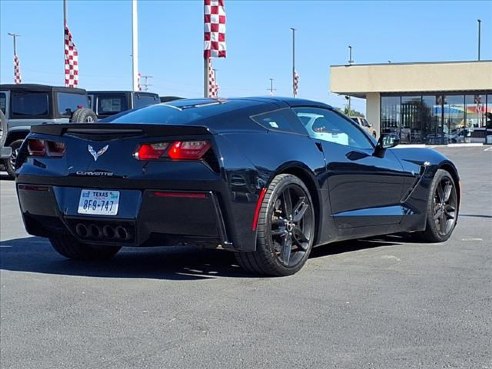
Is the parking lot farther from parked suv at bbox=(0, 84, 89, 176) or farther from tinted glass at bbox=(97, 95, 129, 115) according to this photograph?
tinted glass at bbox=(97, 95, 129, 115)

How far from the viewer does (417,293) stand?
15.3ft

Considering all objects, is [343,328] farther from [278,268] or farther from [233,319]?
[278,268]

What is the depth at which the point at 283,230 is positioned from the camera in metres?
5.00

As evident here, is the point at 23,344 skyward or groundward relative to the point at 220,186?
groundward

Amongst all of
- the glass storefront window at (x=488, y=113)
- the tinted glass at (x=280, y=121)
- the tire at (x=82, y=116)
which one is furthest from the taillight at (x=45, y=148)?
the glass storefront window at (x=488, y=113)

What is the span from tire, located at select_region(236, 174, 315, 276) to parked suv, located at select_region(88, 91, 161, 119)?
44.6ft

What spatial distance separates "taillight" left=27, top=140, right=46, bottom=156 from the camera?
205 inches

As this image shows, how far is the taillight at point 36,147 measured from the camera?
5.21 metres

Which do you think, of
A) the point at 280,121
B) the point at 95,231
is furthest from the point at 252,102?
the point at 95,231

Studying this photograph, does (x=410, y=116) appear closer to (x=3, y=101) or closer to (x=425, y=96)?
(x=425, y=96)

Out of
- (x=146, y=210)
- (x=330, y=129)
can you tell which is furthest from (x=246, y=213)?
(x=330, y=129)

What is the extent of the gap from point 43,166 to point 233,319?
1968mm

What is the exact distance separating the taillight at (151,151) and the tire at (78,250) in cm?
126

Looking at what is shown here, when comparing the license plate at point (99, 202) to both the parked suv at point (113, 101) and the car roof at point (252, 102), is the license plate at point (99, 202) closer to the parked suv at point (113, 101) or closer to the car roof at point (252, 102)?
the car roof at point (252, 102)
